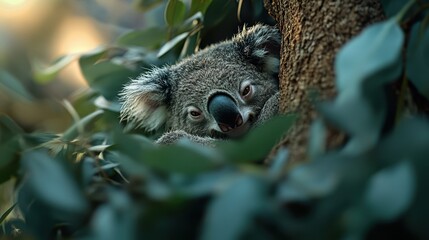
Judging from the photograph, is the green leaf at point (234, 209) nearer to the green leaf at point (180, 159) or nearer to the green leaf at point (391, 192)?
the green leaf at point (180, 159)

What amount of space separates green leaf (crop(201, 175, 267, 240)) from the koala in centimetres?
155

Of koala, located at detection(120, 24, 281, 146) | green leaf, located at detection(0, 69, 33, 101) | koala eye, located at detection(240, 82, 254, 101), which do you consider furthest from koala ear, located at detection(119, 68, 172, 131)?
green leaf, located at detection(0, 69, 33, 101)

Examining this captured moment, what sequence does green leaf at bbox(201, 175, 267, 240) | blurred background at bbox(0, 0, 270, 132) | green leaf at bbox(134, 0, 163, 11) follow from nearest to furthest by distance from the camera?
green leaf at bbox(201, 175, 267, 240), green leaf at bbox(134, 0, 163, 11), blurred background at bbox(0, 0, 270, 132)

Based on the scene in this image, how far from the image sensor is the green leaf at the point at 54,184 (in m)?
1.42

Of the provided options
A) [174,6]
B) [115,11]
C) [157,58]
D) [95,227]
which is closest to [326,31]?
[95,227]

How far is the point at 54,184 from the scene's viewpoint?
1.47 m

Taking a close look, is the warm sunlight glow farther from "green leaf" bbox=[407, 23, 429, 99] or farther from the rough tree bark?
"green leaf" bbox=[407, 23, 429, 99]

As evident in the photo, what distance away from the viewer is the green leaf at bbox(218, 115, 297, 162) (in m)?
1.44

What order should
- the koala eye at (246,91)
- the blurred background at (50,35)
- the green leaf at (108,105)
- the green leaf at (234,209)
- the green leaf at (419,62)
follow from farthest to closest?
the blurred background at (50,35), the green leaf at (108,105), the koala eye at (246,91), the green leaf at (419,62), the green leaf at (234,209)

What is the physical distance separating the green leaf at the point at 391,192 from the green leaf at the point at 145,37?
2297 millimetres

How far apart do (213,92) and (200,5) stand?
1.34ft

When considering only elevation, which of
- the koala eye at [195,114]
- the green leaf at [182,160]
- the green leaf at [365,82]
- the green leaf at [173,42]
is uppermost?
the green leaf at [365,82]

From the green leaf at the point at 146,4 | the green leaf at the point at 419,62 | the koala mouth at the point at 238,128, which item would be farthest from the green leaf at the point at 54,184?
the green leaf at the point at 146,4

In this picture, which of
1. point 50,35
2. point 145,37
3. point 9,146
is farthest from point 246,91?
point 50,35
